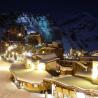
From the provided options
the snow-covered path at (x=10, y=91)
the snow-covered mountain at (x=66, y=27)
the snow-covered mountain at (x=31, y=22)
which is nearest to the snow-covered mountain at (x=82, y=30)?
the snow-covered mountain at (x=66, y=27)

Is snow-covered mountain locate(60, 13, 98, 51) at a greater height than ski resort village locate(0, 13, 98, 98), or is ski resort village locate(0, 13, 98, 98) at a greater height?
snow-covered mountain locate(60, 13, 98, 51)

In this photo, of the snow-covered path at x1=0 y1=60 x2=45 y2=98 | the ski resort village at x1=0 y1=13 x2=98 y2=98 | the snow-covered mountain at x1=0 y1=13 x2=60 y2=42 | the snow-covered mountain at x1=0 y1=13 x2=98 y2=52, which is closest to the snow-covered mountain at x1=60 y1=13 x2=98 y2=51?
the snow-covered mountain at x1=0 y1=13 x2=98 y2=52

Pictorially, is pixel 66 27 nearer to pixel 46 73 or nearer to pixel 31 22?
pixel 31 22

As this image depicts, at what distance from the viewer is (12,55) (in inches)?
2383

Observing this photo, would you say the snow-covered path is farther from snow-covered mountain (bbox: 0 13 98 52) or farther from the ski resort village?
snow-covered mountain (bbox: 0 13 98 52)

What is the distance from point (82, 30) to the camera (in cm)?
16475

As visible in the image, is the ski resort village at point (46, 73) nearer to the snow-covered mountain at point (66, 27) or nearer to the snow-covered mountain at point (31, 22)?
the snow-covered mountain at point (31, 22)

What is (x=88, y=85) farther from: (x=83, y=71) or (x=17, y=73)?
(x=17, y=73)

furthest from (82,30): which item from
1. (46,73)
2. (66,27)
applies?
(46,73)

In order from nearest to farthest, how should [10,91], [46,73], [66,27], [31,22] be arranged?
[10,91] → [46,73] → [31,22] → [66,27]

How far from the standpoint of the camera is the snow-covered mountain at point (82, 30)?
142100 millimetres

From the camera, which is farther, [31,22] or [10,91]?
[31,22]

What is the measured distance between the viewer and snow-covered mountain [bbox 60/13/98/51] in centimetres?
14210

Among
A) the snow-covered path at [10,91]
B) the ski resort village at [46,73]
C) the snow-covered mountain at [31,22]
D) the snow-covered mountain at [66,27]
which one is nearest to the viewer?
the ski resort village at [46,73]
